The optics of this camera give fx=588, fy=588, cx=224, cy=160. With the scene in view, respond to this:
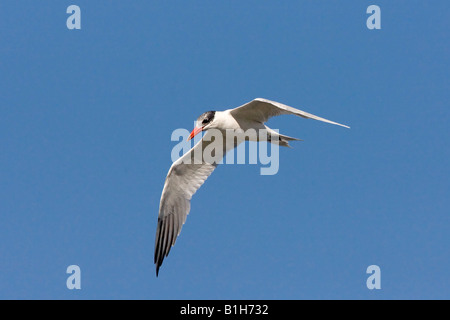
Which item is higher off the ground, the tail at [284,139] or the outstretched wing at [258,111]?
the outstretched wing at [258,111]

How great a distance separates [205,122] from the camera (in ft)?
30.0

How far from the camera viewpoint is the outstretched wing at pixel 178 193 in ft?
33.3

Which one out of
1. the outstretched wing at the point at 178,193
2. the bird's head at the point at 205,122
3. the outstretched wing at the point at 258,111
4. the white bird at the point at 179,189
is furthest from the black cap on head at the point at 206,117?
the outstretched wing at the point at 178,193

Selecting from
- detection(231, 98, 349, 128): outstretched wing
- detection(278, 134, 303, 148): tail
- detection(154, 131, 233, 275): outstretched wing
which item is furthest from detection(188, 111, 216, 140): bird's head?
detection(278, 134, 303, 148): tail

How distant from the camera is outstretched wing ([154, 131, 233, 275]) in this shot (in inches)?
399

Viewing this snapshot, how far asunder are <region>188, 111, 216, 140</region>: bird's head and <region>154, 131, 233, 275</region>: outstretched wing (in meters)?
0.92

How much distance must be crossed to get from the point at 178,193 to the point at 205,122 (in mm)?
1728

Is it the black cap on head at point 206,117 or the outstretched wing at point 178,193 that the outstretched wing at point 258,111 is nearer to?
the black cap on head at point 206,117

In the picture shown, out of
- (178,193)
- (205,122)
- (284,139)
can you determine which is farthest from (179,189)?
(284,139)

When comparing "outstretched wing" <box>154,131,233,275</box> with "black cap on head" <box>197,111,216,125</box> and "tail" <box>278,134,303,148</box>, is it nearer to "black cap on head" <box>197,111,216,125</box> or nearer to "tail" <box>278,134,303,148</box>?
"black cap on head" <box>197,111,216,125</box>

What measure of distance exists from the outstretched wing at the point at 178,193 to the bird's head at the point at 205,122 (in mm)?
924

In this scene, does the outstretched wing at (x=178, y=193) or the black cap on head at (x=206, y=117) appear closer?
the black cap on head at (x=206, y=117)
